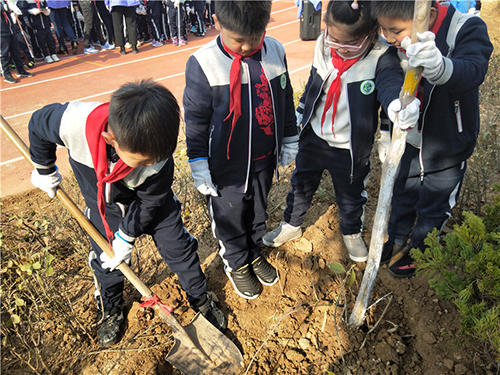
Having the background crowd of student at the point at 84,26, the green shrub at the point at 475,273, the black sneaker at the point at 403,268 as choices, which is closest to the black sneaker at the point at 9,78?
the background crowd of student at the point at 84,26

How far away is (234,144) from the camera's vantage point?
6.41 ft

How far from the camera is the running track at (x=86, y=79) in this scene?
209 inches

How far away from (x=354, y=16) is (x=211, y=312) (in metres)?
1.84

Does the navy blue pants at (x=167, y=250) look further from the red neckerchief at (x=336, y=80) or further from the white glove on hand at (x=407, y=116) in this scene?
the white glove on hand at (x=407, y=116)

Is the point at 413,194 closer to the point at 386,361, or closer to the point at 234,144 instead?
the point at 386,361

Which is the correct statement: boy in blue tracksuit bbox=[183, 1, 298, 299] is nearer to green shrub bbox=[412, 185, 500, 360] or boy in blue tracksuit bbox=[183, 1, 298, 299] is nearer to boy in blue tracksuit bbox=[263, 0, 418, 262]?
boy in blue tracksuit bbox=[263, 0, 418, 262]

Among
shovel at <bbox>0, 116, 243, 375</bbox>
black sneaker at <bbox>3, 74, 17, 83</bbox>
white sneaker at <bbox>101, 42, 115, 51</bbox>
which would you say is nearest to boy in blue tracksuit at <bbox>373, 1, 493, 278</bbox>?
shovel at <bbox>0, 116, 243, 375</bbox>

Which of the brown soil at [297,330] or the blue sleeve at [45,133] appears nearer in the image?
the blue sleeve at [45,133]

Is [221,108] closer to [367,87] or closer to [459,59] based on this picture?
[367,87]

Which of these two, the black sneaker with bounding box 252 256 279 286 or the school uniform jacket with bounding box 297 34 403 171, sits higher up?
the school uniform jacket with bounding box 297 34 403 171

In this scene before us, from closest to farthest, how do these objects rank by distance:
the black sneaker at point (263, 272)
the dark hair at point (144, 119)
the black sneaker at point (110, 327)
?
the dark hair at point (144, 119)
the black sneaker at point (110, 327)
the black sneaker at point (263, 272)

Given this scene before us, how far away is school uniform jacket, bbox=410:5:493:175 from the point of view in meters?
1.52


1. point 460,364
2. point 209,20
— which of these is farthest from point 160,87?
point 209,20

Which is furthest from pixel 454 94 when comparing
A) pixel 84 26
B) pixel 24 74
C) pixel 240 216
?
pixel 84 26
